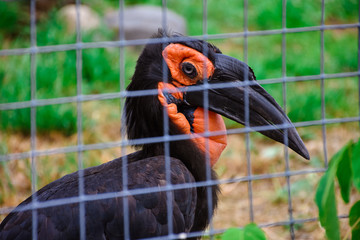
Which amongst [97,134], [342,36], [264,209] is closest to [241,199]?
[264,209]

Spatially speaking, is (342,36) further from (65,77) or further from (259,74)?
(65,77)

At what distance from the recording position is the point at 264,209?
103 inches

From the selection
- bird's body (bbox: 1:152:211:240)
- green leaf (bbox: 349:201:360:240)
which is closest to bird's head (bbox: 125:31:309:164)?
bird's body (bbox: 1:152:211:240)

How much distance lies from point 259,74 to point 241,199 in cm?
106

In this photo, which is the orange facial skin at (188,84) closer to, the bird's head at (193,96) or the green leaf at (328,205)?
the bird's head at (193,96)

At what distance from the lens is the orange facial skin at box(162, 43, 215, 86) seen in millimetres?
1724

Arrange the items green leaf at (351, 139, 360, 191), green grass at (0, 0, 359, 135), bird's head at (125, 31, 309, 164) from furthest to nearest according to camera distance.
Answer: green grass at (0, 0, 359, 135)
bird's head at (125, 31, 309, 164)
green leaf at (351, 139, 360, 191)

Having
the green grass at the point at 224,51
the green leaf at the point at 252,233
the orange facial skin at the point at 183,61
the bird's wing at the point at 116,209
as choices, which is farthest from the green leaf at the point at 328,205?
the green grass at the point at 224,51

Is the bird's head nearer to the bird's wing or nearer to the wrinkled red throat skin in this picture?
the wrinkled red throat skin

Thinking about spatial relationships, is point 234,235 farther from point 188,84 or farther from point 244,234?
point 188,84

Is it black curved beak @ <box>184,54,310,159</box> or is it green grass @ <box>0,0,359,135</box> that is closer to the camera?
black curved beak @ <box>184,54,310,159</box>

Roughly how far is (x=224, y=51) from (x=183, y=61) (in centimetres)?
239

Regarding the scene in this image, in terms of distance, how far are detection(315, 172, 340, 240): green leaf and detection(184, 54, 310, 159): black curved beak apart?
21cm

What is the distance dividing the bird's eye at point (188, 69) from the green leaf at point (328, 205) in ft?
1.83
